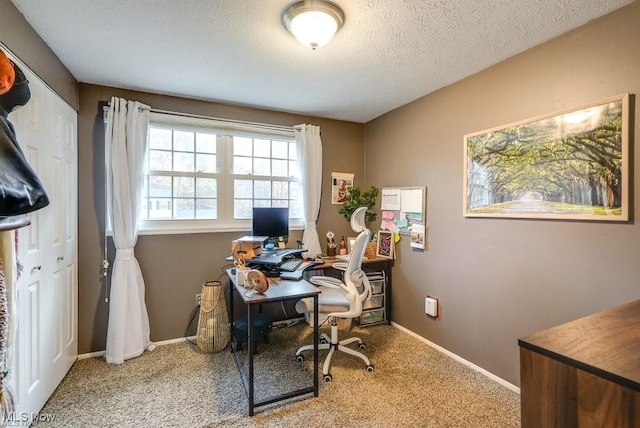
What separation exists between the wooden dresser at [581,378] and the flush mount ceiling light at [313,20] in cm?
171

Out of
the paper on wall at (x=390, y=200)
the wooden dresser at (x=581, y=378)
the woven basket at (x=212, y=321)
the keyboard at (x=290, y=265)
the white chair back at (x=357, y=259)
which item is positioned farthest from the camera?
the paper on wall at (x=390, y=200)

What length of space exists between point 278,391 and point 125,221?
6.14 ft

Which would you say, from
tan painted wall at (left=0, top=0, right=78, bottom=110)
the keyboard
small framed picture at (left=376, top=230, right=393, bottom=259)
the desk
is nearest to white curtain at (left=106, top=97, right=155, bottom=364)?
tan painted wall at (left=0, top=0, right=78, bottom=110)

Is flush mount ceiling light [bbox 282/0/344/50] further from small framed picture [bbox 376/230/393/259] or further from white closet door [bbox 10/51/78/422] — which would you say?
small framed picture [bbox 376/230/393/259]

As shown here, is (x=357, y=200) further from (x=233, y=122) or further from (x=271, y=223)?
(x=233, y=122)

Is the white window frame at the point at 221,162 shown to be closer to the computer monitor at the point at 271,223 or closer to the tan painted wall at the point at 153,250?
the tan painted wall at the point at 153,250

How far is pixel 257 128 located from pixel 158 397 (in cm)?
246

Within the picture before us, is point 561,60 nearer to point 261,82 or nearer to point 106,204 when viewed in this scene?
point 261,82

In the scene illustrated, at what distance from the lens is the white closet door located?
166 cm

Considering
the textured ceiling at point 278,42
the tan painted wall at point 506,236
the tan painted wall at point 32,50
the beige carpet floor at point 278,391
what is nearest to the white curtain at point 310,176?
the textured ceiling at point 278,42

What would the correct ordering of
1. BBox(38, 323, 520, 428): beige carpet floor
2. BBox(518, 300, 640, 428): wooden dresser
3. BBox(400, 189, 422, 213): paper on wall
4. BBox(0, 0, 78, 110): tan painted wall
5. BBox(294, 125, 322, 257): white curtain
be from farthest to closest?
BBox(294, 125, 322, 257): white curtain, BBox(400, 189, 422, 213): paper on wall, BBox(38, 323, 520, 428): beige carpet floor, BBox(0, 0, 78, 110): tan painted wall, BBox(518, 300, 640, 428): wooden dresser

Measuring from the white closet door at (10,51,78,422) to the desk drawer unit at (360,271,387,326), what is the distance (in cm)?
257

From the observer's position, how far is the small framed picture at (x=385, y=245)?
3248mm

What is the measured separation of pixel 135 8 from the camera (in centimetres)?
161
